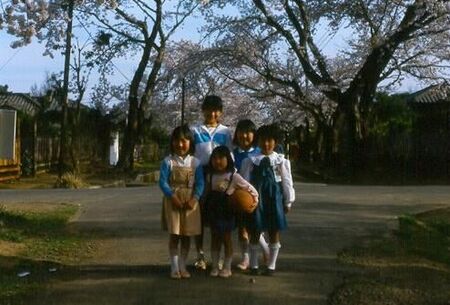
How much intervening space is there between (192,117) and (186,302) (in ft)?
146

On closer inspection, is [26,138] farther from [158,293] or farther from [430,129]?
[158,293]

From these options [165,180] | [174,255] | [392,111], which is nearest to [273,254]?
[174,255]

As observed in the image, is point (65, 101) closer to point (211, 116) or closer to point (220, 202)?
point (211, 116)

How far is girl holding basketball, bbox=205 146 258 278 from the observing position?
27.4 feet

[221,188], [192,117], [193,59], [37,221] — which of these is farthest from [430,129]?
[221,188]

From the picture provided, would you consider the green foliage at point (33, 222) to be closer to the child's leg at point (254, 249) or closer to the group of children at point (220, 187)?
the group of children at point (220, 187)

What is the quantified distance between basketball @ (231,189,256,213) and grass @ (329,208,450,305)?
1.13 metres

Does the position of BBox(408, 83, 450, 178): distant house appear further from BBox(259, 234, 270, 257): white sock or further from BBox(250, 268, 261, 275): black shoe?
BBox(250, 268, 261, 275): black shoe

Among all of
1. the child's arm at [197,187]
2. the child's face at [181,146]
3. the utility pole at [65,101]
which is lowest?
the child's arm at [197,187]

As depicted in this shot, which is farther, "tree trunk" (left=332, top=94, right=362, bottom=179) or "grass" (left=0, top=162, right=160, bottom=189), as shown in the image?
"tree trunk" (left=332, top=94, right=362, bottom=179)

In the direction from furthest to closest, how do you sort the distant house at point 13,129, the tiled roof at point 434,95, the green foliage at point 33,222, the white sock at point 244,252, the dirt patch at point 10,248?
the tiled roof at point 434,95 → the distant house at point 13,129 → the green foliage at point 33,222 → the dirt patch at point 10,248 → the white sock at point 244,252

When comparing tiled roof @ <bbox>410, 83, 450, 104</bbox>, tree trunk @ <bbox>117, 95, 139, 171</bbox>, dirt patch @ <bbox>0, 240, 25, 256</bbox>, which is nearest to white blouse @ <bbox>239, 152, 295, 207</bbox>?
dirt patch @ <bbox>0, 240, 25, 256</bbox>

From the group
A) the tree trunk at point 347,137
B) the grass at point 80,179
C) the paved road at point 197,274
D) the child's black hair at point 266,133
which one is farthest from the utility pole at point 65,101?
the child's black hair at point 266,133

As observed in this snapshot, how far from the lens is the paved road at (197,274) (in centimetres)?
778
